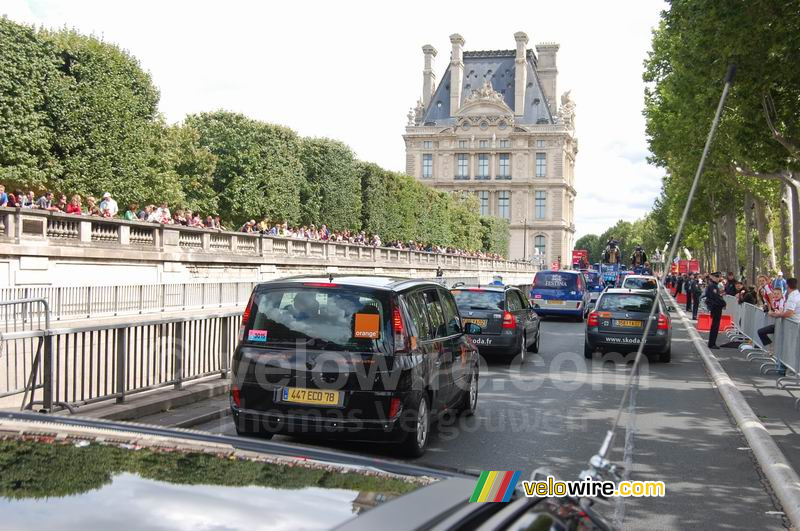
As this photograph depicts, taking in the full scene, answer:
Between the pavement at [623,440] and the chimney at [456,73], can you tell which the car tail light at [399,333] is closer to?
the pavement at [623,440]

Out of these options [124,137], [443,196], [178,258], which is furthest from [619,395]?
[443,196]

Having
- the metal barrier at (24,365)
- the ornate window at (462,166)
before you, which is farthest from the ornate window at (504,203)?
the metal barrier at (24,365)

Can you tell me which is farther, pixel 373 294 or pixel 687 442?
pixel 687 442

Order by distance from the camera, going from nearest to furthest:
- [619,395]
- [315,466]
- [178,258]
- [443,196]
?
1. [315,466]
2. [619,395]
3. [178,258]
4. [443,196]

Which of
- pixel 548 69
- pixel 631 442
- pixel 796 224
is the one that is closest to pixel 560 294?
pixel 796 224

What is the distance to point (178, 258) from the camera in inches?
1224

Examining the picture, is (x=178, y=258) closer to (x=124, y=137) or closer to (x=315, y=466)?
(x=124, y=137)

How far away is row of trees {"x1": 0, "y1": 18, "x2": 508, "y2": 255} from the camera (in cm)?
3195

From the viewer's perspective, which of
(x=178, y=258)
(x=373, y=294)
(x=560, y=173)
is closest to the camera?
(x=373, y=294)

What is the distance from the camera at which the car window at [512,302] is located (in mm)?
17578

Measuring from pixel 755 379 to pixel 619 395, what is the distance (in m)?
3.79

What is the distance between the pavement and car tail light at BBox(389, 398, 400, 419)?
64cm

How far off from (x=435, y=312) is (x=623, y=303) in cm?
1057

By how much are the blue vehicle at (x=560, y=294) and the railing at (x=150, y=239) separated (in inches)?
495
